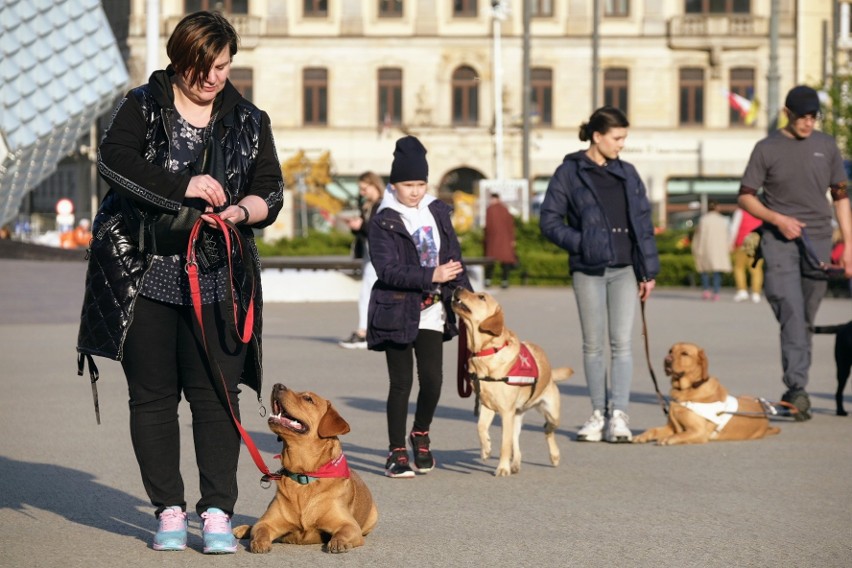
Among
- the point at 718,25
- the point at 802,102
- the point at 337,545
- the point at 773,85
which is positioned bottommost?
the point at 337,545

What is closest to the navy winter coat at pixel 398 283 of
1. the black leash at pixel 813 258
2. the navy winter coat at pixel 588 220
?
the navy winter coat at pixel 588 220

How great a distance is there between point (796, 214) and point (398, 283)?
3.83 metres

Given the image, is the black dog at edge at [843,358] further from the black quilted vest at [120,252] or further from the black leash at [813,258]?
the black quilted vest at [120,252]

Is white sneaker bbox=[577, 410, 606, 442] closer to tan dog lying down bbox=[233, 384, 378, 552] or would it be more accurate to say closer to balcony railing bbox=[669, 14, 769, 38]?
tan dog lying down bbox=[233, 384, 378, 552]

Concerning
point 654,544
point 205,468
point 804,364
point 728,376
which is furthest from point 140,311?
point 728,376

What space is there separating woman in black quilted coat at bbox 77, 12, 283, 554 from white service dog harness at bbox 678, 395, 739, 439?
14.8ft

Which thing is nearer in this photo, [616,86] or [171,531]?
[171,531]

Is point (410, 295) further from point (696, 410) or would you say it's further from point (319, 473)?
point (319, 473)

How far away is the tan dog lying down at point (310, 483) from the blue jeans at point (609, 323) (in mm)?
4025

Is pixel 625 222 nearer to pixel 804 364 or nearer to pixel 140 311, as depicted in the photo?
pixel 804 364

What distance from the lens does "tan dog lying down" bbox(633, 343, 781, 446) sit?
1061 cm

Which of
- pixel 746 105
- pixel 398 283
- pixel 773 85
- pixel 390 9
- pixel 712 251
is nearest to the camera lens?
pixel 398 283

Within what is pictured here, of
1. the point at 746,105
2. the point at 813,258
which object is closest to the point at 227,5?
the point at 746,105

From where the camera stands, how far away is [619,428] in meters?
10.6
